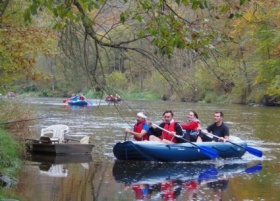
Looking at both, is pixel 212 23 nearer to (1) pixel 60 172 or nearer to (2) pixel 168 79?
(2) pixel 168 79

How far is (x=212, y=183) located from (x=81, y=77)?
5268 millimetres

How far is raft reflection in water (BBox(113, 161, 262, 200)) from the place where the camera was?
999 centimetres

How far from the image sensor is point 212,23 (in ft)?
18.5

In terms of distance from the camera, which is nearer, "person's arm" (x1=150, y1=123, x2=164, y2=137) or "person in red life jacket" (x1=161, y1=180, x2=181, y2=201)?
"person in red life jacket" (x1=161, y1=180, x2=181, y2=201)

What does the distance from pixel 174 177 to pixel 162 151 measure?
1901 millimetres

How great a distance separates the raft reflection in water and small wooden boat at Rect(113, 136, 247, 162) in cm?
17

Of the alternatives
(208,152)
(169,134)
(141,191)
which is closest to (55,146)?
(169,134)

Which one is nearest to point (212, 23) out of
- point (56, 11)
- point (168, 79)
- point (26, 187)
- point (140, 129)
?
point (168, 79)

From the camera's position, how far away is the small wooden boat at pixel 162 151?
1349 cm

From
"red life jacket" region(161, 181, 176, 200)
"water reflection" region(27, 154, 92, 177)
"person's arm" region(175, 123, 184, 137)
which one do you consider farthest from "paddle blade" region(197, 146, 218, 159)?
"red life jacket" region(161, 181, 176, 200)

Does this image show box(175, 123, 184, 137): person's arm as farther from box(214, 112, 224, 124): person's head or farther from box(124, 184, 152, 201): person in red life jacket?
box(124, 184, 152, 201): person in red life jacket

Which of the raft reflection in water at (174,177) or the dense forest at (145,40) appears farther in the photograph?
the raft reflection in water at (174,177)

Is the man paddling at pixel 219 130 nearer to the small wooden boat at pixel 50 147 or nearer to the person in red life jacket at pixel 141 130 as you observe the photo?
the person in red life jacket at pixel 141 130

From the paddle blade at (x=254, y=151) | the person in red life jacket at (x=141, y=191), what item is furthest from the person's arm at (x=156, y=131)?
the person in red life jacket at (x=141, y=191)
